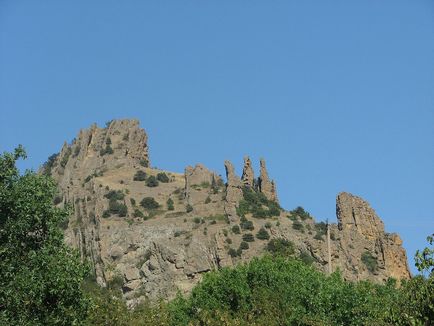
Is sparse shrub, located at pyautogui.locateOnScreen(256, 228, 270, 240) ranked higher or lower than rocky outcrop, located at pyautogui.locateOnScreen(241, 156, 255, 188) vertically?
lower

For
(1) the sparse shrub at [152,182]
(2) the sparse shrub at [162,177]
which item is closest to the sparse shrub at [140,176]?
(1) the sparse shrub at [152,182]

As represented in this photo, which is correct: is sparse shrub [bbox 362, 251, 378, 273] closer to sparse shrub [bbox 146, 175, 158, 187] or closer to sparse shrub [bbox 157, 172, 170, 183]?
sparse shrub [bbox 146, 175, 158, 187]

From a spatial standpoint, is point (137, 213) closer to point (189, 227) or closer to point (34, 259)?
point (189, 227)

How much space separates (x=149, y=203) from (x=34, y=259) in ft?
365

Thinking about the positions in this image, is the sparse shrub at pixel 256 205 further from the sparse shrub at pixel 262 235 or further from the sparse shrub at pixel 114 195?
the sparse shrub at pixel 114 195

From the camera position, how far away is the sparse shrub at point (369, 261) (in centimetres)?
12194

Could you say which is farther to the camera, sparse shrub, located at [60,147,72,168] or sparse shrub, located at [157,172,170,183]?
sparse shrub, located at [60,147,72,168]

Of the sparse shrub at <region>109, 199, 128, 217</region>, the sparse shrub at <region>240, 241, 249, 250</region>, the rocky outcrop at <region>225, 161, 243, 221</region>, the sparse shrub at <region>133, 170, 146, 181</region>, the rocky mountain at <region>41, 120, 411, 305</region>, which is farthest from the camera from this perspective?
the sparse shrub at <region>133, 170, 146, 181</region>

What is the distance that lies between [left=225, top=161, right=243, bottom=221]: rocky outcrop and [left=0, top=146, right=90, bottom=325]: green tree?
323ft

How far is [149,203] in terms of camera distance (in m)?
141

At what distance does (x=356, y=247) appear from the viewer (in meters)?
126

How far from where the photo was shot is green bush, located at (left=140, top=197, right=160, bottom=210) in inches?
5541

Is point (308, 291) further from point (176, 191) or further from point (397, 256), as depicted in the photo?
point (176, 191)

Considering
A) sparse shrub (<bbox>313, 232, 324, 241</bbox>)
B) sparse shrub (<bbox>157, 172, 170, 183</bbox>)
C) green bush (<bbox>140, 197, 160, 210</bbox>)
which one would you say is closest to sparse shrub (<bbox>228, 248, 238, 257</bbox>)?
sparse shrub (<bbox>313, 232, 324, 241</bbox>)
